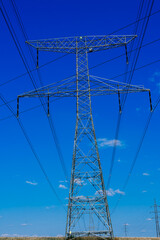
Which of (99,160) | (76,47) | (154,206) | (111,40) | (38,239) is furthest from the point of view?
(154,206)

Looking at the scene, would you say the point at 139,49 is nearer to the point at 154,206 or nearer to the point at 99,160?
the point at 99,160

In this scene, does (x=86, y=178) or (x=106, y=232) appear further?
(x=86, y=178)

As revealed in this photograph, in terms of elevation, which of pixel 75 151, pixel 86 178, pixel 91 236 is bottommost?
pixel 91 236

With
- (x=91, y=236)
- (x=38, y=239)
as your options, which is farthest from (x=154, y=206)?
(x=91, y=236)

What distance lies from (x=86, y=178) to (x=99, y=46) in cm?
1579

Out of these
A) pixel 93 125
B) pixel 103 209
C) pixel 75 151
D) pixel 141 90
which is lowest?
pixel 103 209

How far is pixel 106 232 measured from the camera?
29.7m

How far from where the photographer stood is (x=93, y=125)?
109ft

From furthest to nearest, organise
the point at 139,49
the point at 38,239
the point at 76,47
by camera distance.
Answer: the point at 38,239, the point at 76,47, the point at 139,49

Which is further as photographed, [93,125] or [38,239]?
[38,239]

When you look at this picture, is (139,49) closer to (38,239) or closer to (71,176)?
(71,176)

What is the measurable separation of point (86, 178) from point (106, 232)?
5.79m

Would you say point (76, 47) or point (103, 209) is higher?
point (76, 47)

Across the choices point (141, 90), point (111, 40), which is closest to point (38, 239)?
point (141, 90)
